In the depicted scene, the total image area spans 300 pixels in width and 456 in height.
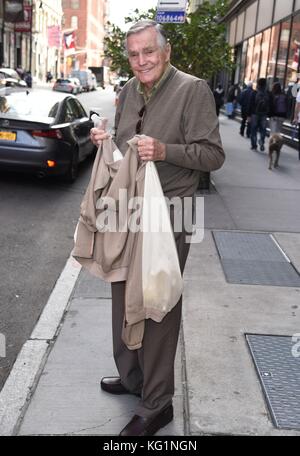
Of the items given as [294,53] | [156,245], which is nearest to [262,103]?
[294,53]

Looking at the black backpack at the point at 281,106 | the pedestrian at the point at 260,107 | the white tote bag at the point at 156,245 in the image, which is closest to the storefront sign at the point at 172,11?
the pedestrian at the point at 260,107

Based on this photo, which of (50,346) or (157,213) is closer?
(157,213)

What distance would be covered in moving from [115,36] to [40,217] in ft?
15.1

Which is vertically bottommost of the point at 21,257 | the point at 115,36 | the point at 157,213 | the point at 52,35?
the point at 21,257

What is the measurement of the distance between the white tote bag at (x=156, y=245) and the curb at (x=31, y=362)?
43.0 inches

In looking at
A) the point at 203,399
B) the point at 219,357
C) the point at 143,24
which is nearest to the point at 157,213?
the point at 143,24

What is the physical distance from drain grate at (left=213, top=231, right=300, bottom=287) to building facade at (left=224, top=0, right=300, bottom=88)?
7.57 m

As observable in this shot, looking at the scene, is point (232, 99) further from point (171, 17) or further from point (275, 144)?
point (171, 17)

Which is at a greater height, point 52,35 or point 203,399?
point 52,35

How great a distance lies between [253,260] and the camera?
18.4 ft

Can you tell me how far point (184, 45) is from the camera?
9453 mm

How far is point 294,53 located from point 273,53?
2.80 m

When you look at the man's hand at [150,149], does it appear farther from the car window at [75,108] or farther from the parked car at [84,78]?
the parked car at [84,78]
